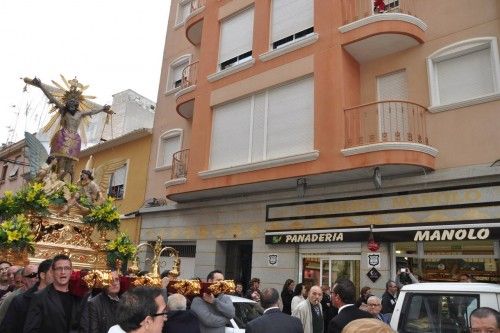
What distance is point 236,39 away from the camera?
14688 mm

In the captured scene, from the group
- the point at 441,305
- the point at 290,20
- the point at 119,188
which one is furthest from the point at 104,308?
the point at 119,188

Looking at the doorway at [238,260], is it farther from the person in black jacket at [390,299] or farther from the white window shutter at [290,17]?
the person in black jacket at [390,299]

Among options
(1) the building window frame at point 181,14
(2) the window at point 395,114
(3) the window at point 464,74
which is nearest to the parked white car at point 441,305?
(2) the window at point 395,114

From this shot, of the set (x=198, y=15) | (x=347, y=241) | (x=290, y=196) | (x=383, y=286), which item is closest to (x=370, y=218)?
(x=347, y=241)

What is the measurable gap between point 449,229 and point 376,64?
4977 millimetres

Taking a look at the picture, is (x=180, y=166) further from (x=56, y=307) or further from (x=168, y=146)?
(x=56, y=307)

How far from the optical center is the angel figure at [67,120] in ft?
23.9

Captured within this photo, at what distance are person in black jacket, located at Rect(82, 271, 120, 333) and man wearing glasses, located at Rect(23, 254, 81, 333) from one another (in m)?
0.17

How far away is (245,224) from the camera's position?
1347 cm

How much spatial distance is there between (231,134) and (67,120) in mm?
6626

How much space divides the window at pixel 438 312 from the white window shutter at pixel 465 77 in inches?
260

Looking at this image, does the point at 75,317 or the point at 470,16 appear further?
the point at 470,16

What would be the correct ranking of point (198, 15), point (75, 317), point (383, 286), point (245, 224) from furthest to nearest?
point (198, 15) → point (245, 224) → point (383, 286) → point (75, 317)

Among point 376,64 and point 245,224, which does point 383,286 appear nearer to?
point 245,224
